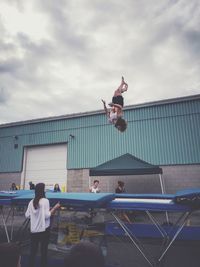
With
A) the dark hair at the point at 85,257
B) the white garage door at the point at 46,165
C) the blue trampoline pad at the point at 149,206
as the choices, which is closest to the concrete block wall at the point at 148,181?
the white garage door at the point at 46,165

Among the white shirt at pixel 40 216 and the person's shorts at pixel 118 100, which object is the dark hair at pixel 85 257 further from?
the person's shorts at pixel 118 100

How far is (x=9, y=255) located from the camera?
176 centimetres

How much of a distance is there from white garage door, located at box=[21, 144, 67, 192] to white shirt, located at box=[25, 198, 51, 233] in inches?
449

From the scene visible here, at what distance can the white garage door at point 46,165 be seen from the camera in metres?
15.8

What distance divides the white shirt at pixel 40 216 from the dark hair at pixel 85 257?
2661mm

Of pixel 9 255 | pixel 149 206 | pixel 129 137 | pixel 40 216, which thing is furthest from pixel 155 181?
pixel 9 255

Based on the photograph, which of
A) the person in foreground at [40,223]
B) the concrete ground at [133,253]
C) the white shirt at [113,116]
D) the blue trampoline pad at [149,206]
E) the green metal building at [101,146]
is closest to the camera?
the blue trampoline pad at [149,206]

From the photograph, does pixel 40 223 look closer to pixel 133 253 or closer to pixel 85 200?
pixel 85 200

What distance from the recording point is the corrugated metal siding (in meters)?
12.9

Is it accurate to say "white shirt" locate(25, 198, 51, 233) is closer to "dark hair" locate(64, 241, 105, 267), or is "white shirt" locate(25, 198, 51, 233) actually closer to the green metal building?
"dark hair" locate(64, 241, 105, 267)

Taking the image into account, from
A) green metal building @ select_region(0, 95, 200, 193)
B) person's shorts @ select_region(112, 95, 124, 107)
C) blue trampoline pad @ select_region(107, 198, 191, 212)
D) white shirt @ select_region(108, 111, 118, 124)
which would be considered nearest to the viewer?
blue trampoline pad @ select_region(107, 198, 191, 212)

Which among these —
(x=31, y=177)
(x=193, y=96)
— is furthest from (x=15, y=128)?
(x=193, y=96)

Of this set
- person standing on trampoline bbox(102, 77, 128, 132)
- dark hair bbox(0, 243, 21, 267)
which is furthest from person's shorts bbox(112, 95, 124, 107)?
dark hair bbox(0, 243, 21, 267)

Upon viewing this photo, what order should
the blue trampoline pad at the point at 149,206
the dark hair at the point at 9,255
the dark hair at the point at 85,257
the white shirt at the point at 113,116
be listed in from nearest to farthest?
the dark hair at the point at 85,257 < the dark hair at the point at 9,255 < the blue trampoline pad at the point at 149,206 < the white shirt at the point at 113,116
